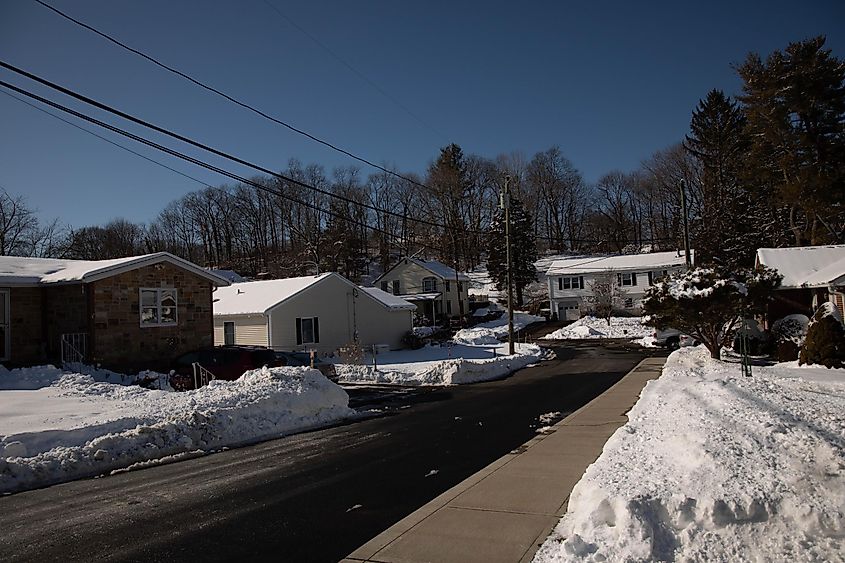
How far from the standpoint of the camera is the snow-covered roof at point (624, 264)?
60.7 meters

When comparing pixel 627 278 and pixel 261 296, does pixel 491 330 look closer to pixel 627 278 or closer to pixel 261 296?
pixel 627 278

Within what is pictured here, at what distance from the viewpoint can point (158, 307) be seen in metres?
23.7

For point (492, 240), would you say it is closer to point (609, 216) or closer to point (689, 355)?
point (609, 216)

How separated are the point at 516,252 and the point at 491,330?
1699 centimetres

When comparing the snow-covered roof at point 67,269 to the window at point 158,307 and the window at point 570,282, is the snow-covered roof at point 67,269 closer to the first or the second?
the window at point 158,307

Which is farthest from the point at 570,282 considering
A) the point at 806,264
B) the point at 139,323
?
the point at 139,323

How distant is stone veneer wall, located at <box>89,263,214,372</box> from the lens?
2167cm

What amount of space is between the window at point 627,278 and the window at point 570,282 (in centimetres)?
366

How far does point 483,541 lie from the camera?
5891 millimetres

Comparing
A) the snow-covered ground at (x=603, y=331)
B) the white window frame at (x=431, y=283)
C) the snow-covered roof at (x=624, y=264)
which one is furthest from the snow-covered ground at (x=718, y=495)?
the white window frame at (x=431, y=283)

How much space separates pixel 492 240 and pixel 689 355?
46513 millimetres

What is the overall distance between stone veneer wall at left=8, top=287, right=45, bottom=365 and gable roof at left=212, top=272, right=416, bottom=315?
449 inches

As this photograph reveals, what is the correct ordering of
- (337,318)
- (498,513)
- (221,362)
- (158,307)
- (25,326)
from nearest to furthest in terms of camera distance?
(498,513), (221,362), (25,326), (158,307), (337,318)

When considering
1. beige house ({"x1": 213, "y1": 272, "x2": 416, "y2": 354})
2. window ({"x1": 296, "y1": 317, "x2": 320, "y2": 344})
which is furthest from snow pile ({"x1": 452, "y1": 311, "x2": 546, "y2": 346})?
window ({"x1": 296, "y1": 317, "x2": 320, "y2": 344})
